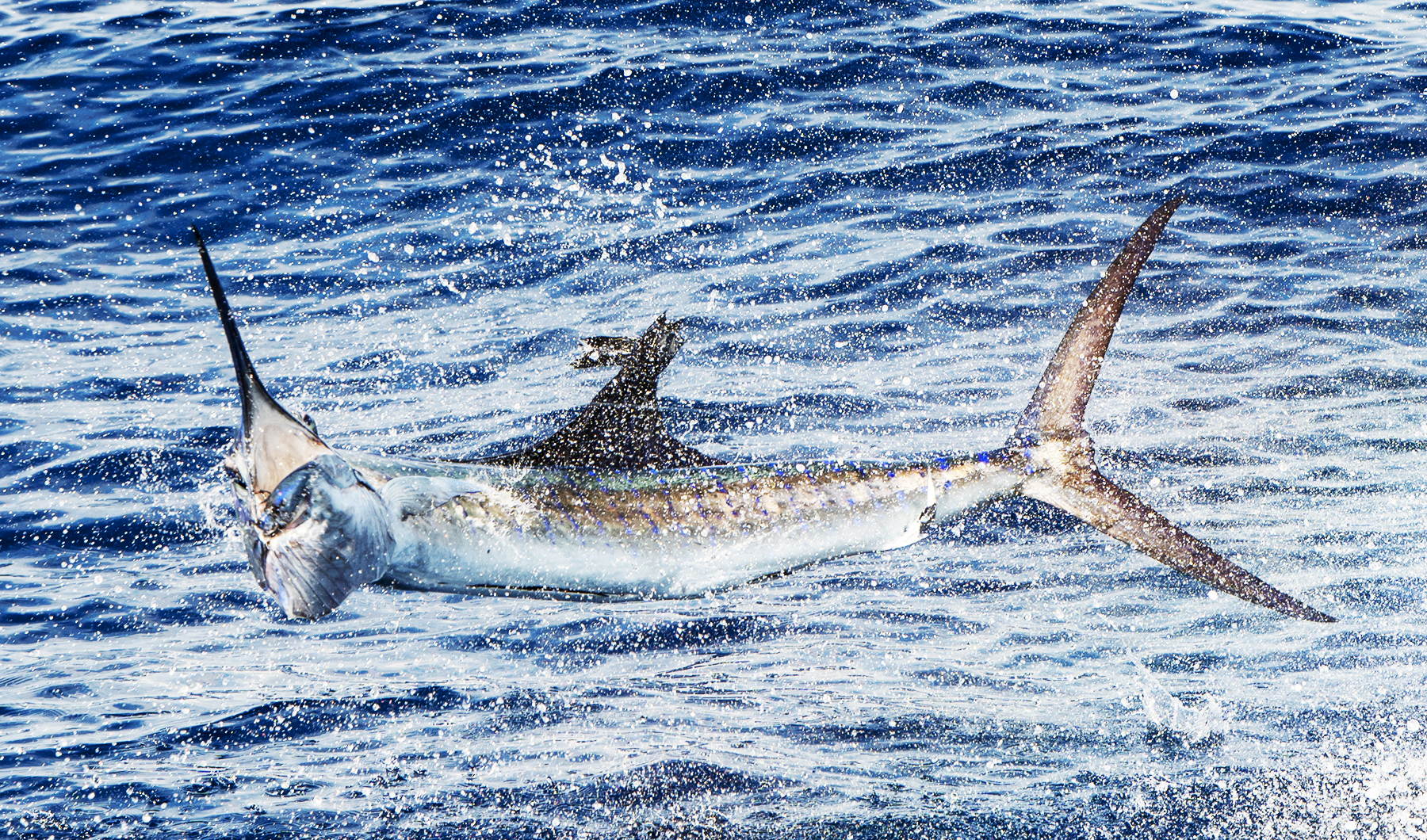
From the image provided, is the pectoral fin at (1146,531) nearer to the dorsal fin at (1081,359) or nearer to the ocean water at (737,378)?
the dorsal fin at (1081,359)

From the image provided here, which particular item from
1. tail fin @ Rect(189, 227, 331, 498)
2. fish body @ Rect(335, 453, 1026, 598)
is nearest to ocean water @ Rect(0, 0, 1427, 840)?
fish body @ Rect(335, 453, 1026, 598)

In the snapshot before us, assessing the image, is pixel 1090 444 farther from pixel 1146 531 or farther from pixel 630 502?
pixel 630 502

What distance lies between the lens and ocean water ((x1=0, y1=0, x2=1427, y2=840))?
17.3ft

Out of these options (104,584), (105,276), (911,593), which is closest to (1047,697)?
(911,593)

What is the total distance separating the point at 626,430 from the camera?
446cm

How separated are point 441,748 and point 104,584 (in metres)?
2.28

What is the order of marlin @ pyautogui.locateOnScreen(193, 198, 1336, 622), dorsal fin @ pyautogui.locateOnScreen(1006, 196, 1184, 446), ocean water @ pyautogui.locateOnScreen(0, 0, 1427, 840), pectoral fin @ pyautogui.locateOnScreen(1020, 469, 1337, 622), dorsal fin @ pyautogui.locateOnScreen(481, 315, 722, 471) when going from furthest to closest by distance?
1. ocean water @ pyautogui.locateOnScreen(0, 0, 1427, 840)
2. dorsal fin @ pyautogui.locateOnScreen(1006, 196, 1184, 446)
3. dorsal fin @ pyautogui.locateOnScreen(481, 315, 722, 471)
4. pectoral fin @ pyautogui.locateOnScreen(1020, 469, 1337, 622)
5. marlin @ pyautogui.locateOnScreen(193, 198, 1336, 622)

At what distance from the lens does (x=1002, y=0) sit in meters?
16.0

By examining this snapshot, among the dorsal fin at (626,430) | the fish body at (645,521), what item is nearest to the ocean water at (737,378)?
the fish body at (645,521)

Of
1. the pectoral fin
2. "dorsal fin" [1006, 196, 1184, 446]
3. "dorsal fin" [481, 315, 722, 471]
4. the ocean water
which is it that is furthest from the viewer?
the ocean water

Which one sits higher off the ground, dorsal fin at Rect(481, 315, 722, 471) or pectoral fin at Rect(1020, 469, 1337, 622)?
dorsal fin at Rect(481, 315, 722, 471)

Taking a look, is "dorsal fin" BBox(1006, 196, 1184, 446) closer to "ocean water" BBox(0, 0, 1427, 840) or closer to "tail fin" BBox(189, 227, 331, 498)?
"ocean water" BBox(0, 0, 1427, 840)

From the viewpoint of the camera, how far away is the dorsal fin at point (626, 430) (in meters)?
4.41

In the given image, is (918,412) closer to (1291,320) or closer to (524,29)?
(1291,320)
